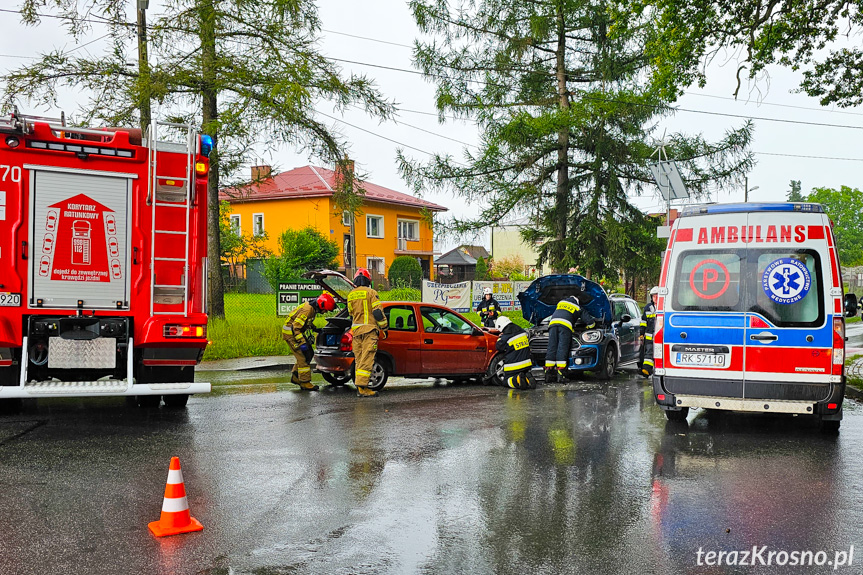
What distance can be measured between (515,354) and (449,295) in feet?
34.4

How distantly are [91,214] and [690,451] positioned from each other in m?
6.70

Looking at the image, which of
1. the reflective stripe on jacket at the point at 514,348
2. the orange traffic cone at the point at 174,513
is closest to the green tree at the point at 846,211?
the reflective stripe on jacket at the point at 514,348

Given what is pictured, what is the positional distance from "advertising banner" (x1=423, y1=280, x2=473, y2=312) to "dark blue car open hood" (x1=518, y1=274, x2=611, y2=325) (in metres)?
7.38

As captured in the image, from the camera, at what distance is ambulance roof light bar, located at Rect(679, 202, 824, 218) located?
27.3ft

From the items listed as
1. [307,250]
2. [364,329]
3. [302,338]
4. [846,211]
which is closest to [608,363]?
[364,329]

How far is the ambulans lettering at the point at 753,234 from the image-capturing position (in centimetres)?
821

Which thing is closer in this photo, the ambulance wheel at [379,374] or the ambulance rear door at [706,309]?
the ambulance rear door at [706,309]

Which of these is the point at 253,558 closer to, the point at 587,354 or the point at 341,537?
the point at 341,537

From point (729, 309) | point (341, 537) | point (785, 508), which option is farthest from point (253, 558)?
point (729, 309)

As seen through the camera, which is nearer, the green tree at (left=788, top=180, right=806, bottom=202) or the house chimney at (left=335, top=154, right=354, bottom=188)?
the house chimney at (left=335, top=154, right=354, bottom=188)

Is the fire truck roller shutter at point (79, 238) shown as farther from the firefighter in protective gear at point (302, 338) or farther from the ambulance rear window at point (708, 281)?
A: the ambulance rear window at point (708, 281)

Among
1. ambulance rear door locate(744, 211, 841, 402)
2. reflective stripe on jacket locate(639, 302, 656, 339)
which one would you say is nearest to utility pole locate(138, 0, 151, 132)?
A: reflective stripe on jacket locate(639, 302, 656, 339)

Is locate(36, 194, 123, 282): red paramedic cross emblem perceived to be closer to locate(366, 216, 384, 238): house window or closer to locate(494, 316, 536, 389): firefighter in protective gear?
locate(494, 316, 536, 389): firefighter in protective gear

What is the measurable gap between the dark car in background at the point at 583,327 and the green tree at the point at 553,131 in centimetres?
1103
